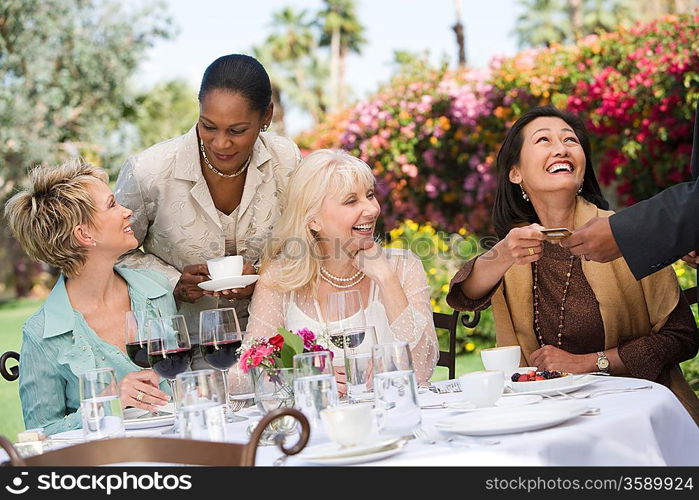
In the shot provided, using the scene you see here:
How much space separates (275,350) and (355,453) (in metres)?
0.67

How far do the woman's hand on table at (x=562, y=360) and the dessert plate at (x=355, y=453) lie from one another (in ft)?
4.76

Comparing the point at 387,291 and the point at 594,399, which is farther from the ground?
the point at 387,291

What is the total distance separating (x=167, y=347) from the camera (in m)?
2.51

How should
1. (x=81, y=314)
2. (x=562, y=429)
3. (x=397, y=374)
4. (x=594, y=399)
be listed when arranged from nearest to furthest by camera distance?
(x=562, y=429) < (x=397, y=374) < (x=594, y=399) < (x=81, y=314)

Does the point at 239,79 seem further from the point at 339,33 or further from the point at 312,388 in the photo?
the point at 339,33

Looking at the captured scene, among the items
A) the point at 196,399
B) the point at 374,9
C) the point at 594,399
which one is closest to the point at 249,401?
the point at 196,399

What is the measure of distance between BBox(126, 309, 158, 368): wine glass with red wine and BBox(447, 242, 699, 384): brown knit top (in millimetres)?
1395

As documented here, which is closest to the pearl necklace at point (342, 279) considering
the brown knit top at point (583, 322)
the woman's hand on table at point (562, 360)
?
the brown knit top at point (583, 322)

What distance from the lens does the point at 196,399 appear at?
2090mm

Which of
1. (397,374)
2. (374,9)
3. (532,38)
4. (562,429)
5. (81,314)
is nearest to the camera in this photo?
(562,429)

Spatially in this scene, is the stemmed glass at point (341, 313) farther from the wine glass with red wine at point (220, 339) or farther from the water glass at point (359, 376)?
the wine glass with red wine at point (220, 339)

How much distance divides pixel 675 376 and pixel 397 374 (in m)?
1.74

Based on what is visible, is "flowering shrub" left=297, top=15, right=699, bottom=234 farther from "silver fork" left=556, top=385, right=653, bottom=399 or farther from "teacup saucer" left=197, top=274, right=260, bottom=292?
"silver fork" left=556, top=385, right=653, bottom=399

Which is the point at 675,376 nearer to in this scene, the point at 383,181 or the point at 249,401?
the point at 249,401
